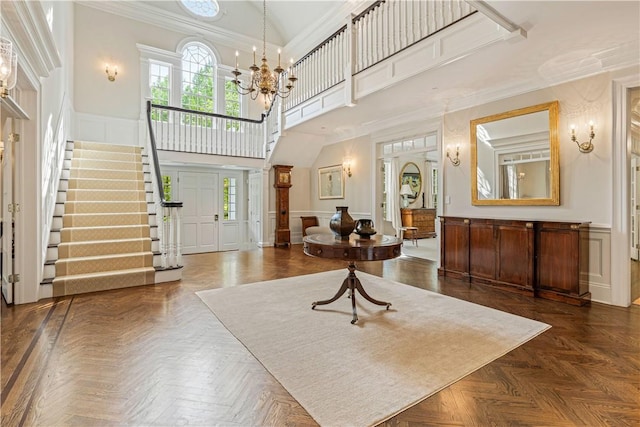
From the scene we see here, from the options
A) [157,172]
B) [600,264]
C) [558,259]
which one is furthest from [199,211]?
[600,264]

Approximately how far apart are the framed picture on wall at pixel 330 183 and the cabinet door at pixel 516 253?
4.19 m

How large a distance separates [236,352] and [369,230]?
5.76 feet

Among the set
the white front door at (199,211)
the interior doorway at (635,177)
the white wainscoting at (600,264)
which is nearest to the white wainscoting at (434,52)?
the interior doorway at (635,177)

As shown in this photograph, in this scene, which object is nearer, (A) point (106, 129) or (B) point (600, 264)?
(B) point (600, 264)

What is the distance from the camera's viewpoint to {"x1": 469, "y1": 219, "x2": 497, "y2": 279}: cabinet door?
177 inches

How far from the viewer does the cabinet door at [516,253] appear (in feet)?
13.4

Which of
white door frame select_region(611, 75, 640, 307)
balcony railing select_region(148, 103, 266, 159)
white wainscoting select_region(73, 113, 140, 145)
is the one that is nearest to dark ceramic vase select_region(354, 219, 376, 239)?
white door frame select_region(611, 75, 640, 307)

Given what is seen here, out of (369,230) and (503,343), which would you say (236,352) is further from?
Answer: (503,343)

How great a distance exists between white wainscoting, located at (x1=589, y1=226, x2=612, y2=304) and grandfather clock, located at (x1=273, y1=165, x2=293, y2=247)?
621cm

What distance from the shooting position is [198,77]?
27.5ft

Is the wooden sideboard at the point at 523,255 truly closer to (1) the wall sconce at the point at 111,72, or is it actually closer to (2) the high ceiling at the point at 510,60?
(2) the high ceiling at the point at 510,60

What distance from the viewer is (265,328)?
116 inches

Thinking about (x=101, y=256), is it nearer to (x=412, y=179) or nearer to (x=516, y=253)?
(x=516, y=253)

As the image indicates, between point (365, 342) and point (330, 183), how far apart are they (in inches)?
237
